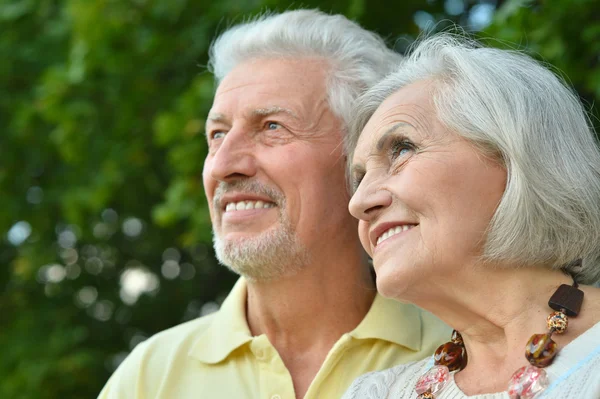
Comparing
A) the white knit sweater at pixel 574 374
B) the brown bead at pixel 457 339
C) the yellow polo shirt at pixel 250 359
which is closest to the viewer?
the white knit sweater at pixel 574 374

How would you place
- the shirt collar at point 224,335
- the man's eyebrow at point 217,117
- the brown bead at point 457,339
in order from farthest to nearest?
the man's eyebrow at point 217,117 < the shirt collar at point 224,335 < the brown bead at point 457,339

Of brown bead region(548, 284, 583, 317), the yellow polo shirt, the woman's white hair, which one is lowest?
the yellow polo shirt

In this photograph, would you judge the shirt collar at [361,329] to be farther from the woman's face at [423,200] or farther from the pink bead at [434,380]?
the woman's face at [423,200]

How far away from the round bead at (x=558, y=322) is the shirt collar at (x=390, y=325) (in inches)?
32.2

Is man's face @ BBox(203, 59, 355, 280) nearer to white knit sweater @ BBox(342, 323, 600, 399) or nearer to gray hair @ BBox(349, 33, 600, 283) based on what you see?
gray hair @ BBox(349, 33, 600, 283)

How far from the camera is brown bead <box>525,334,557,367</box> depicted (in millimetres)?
2189

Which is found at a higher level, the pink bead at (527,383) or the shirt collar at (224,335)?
the pink bead at (527,383)

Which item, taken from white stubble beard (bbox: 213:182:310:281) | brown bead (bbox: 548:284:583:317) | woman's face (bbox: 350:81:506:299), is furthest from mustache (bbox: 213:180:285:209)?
brown bead (bbox: 548:284:583:317)

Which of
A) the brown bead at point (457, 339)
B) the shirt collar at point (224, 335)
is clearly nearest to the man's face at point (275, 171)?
the shirt collar at point (224, 335)

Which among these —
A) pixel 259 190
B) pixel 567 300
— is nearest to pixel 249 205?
pixel 259 190

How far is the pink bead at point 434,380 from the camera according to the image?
2.46m

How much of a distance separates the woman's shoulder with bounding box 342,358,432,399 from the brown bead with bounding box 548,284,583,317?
461 millimetres

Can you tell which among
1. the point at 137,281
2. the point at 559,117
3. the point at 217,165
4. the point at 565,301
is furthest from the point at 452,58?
the point at 137,281

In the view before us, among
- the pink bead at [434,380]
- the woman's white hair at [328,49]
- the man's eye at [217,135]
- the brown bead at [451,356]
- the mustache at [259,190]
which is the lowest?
the pink bead at [434,380]
